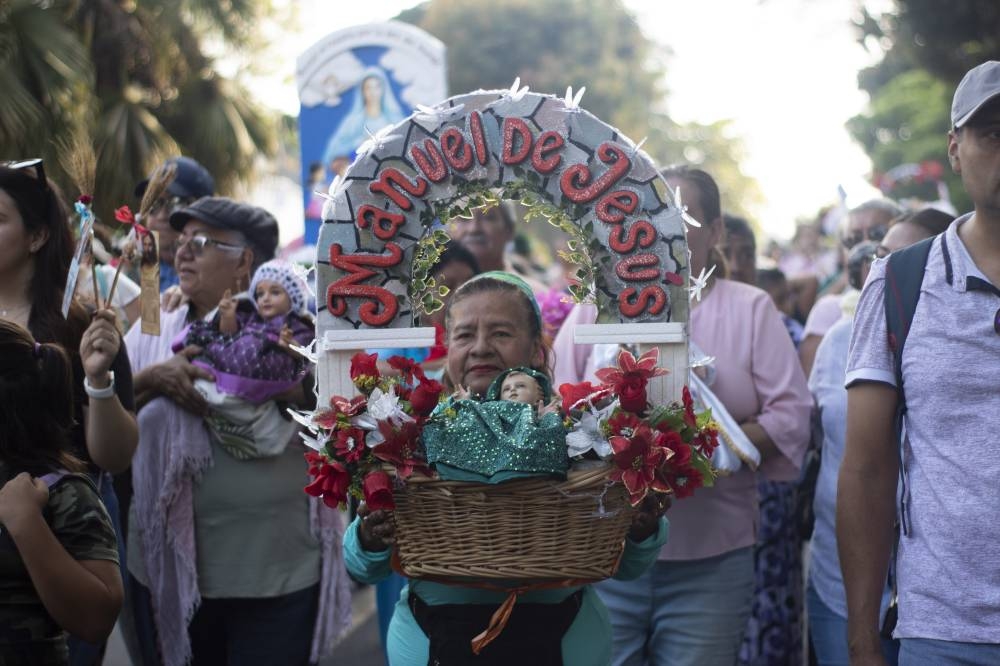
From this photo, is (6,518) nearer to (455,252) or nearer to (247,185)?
(455,252)

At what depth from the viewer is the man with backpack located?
2.89 meters

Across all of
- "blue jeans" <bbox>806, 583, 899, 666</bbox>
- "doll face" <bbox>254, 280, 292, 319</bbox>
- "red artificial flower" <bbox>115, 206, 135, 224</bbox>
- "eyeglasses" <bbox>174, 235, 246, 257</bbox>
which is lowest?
"blue jeans" <bbox>806, 583, 899, 666</bbox>

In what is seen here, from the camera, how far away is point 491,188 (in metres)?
3.29

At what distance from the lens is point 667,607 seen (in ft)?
13.9

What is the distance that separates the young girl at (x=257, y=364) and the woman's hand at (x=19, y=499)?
1366 millimetres

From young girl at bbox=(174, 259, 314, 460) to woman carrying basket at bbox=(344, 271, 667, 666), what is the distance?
3.39ft

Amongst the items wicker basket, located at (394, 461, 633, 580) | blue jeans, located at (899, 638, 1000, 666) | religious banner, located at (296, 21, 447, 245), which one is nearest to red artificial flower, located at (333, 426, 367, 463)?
wicker basket, located at (394, 461, 633, 580)

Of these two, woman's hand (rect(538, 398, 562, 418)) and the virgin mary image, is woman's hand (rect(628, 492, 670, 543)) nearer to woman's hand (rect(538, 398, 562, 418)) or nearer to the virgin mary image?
woman's hand (rect(538, 398, 562, 418))

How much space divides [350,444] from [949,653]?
4.90 feet

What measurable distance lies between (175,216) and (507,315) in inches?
73.0

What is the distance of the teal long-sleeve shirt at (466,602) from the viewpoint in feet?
10.6

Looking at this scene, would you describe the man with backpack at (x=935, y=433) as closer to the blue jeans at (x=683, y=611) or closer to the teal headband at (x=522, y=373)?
the teal headband at (x=522, y=373)

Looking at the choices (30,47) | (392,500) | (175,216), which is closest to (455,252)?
(175,216)

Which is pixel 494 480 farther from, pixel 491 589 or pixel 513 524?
pixel 491 589
